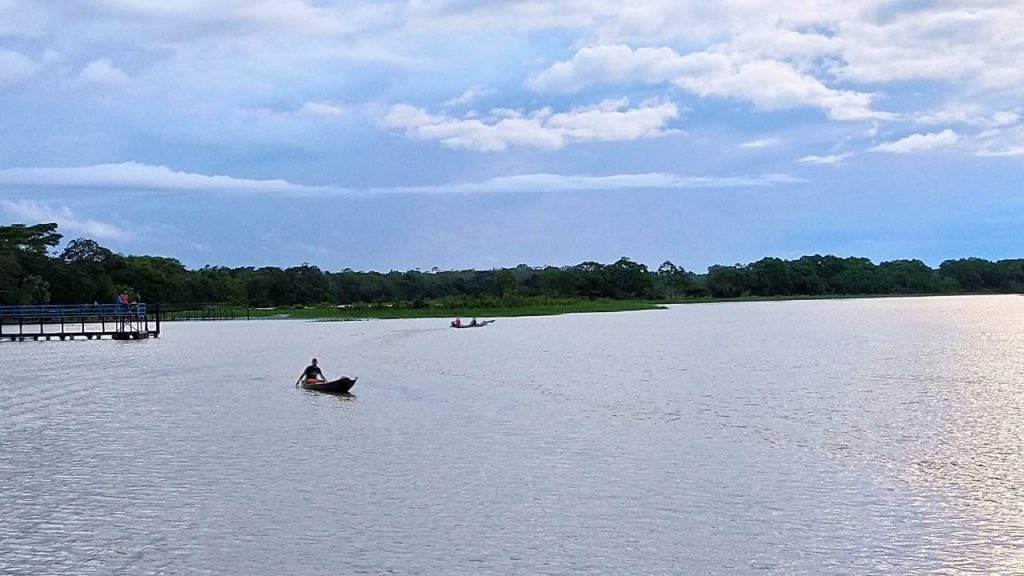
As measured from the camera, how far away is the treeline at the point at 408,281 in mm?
106750

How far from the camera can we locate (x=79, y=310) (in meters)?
69.0

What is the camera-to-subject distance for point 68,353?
55469 mm

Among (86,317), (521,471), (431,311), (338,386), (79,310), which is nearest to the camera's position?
(521,471)

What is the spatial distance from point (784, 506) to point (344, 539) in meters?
6.73

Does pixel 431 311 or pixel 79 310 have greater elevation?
pixel 79 310

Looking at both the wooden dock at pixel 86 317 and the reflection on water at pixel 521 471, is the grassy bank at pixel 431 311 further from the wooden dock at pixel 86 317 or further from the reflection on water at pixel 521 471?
the reflection on water at pixel 521 471

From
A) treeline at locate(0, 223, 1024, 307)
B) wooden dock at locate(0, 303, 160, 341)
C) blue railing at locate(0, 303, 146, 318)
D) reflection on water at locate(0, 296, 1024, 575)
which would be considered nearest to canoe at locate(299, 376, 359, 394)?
reflection on water at locate(0, 296, 1024, 575)

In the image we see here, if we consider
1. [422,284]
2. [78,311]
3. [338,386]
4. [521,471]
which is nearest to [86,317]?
[78,311]

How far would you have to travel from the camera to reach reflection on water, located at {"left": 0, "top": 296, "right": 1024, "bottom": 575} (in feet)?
46.7

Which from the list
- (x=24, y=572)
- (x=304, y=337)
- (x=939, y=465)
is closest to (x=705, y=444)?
(x=939, y=465)

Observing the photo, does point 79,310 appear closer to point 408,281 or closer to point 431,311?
point 431,311

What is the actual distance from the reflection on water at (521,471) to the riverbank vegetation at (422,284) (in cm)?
6837

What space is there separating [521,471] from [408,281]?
16942cm

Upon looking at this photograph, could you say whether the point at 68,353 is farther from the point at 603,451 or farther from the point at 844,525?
the point at 844,525
